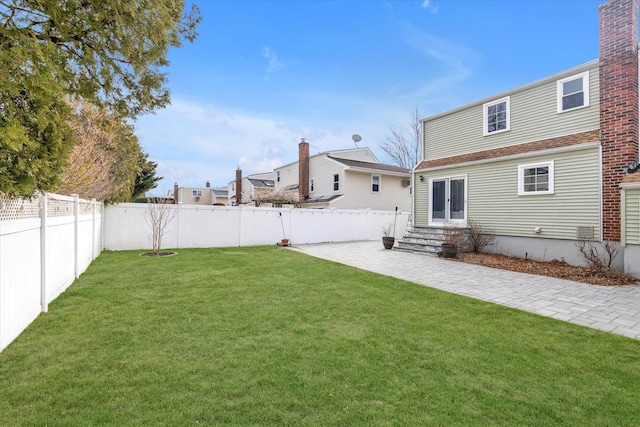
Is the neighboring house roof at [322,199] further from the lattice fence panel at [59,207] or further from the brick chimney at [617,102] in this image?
the lattice fence panel at [59,207]

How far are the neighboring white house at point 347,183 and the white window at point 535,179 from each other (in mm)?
11060

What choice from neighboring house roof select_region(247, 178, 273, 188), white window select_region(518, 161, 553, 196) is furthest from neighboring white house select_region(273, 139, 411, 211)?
white window select_region(518, 161, 553, 196)

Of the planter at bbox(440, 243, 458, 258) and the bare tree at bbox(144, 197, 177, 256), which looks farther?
the bare tree at bbox(144, 197, 177, 256)

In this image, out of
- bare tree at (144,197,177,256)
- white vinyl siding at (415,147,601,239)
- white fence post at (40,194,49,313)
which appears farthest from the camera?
Result: bare tree at (144,197,177,256)

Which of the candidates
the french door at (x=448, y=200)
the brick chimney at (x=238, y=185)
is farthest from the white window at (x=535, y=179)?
the brick chimney at (x=238, y=185)

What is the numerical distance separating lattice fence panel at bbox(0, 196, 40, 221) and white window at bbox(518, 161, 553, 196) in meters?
12.4

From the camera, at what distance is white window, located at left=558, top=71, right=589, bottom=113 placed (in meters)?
9.45

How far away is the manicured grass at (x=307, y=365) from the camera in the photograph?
237 cm

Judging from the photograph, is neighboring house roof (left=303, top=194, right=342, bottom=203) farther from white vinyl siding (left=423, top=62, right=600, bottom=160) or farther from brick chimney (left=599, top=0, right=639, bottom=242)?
brick chimney (left=599, top=0, right=639, bottom=242)

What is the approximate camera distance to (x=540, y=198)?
10.2 meters

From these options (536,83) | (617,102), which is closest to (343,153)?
(536,83)

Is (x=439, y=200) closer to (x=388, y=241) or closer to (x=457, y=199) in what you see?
(x=457, y=199)

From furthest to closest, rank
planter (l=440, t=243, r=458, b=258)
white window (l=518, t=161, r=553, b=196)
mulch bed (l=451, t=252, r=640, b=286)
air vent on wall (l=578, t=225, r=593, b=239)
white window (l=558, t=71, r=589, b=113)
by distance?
planter (l=440, t=243, r=458, b=258)
white window (l=518, t=161, r=553, b=196)
white window (l=558, t=71, r=589, b=113)
air vent on wall (l=578, t=225, r=593, b=239)
mulch bed (l=451, t=252, r=640, b=286)

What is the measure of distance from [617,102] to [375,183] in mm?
14179
